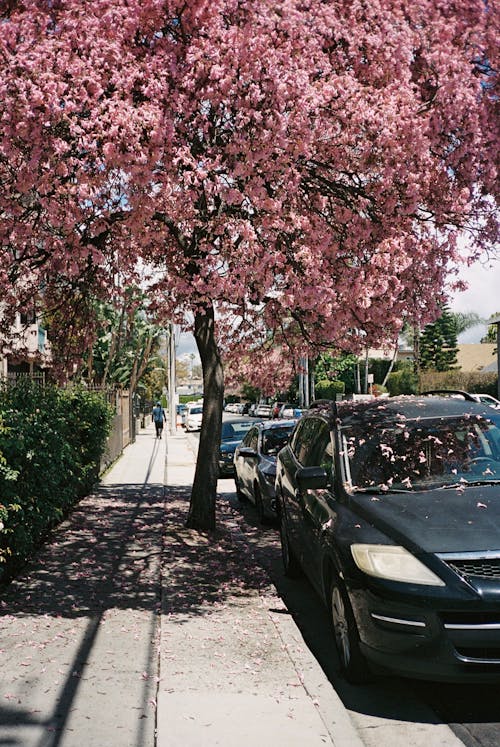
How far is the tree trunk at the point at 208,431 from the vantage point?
36.7ft

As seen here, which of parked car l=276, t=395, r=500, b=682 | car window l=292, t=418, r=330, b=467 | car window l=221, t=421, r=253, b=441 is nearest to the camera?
parked car l=276, t=395, r=500, b=682

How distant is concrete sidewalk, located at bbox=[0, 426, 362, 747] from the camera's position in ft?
13.9

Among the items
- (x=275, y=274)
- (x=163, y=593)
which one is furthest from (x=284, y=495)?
(x=275, y=274)

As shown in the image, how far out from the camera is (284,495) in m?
8.07

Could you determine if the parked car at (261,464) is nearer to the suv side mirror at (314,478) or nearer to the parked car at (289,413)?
the suv side mirror at (314,478)

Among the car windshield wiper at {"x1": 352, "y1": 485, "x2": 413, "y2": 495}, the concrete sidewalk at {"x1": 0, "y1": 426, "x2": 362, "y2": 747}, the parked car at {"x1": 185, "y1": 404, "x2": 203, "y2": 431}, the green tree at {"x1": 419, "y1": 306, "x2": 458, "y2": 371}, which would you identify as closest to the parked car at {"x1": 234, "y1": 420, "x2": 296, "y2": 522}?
the concrete sidewalk at {"x1": 0, "y1": 426, "x2": 362, "y2": 747}

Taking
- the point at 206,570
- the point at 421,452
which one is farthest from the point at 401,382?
the point at 421,452

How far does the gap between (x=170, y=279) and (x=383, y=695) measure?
286 inches

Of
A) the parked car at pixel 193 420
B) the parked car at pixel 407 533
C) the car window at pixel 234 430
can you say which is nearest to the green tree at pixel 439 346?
the parked car at pixel 193 420

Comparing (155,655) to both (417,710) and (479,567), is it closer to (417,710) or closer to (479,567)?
(417,710)

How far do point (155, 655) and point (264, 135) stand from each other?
486 centimetres

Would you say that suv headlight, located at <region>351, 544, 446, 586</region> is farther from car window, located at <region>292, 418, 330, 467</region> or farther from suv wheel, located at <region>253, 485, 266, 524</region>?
suv wheel, located at <region>253, 485, 266, 524</region>

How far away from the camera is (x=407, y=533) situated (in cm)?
469

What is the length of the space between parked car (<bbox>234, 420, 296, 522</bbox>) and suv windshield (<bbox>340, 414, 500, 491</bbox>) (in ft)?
15.9
